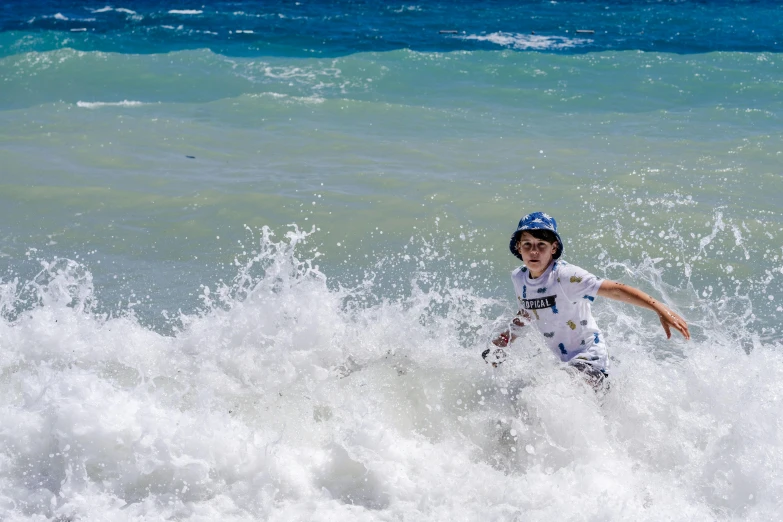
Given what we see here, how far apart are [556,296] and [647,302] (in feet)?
1.58

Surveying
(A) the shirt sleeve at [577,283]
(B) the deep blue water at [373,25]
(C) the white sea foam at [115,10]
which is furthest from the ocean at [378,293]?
(C) the white sea foam at [115,10]

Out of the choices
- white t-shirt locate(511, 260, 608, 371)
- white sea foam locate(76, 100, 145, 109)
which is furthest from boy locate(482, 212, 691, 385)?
white sea foam locate(76, 100, 145, 109)

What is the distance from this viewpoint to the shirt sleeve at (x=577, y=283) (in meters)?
4.24

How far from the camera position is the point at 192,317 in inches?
221

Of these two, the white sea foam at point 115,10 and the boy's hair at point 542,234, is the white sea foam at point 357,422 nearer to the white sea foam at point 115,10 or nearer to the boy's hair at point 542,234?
the boy's hair at point 542,234

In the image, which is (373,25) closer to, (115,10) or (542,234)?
(115,10)

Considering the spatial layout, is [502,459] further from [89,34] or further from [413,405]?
[89,34]

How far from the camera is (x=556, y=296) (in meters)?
4.34

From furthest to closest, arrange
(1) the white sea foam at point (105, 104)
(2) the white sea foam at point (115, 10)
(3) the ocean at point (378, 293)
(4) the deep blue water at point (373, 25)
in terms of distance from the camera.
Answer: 1. (2) the white sea foam at point (115, 10)
2. (4) the deep blue water at point (373, 25)
3. (1) the white sea foam at point (105, 104)
4. (3) the ocean at point (378, 293)

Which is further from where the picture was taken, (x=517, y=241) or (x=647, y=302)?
(x=517, y=241)

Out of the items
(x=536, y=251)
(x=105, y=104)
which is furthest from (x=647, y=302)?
(x=105, y=104)

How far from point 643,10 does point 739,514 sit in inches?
812

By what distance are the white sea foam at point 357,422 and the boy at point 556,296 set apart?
0.39ft

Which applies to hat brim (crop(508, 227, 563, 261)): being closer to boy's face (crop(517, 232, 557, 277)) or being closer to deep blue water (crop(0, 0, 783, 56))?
boy's face (crop(517, 232, 557, 277))
